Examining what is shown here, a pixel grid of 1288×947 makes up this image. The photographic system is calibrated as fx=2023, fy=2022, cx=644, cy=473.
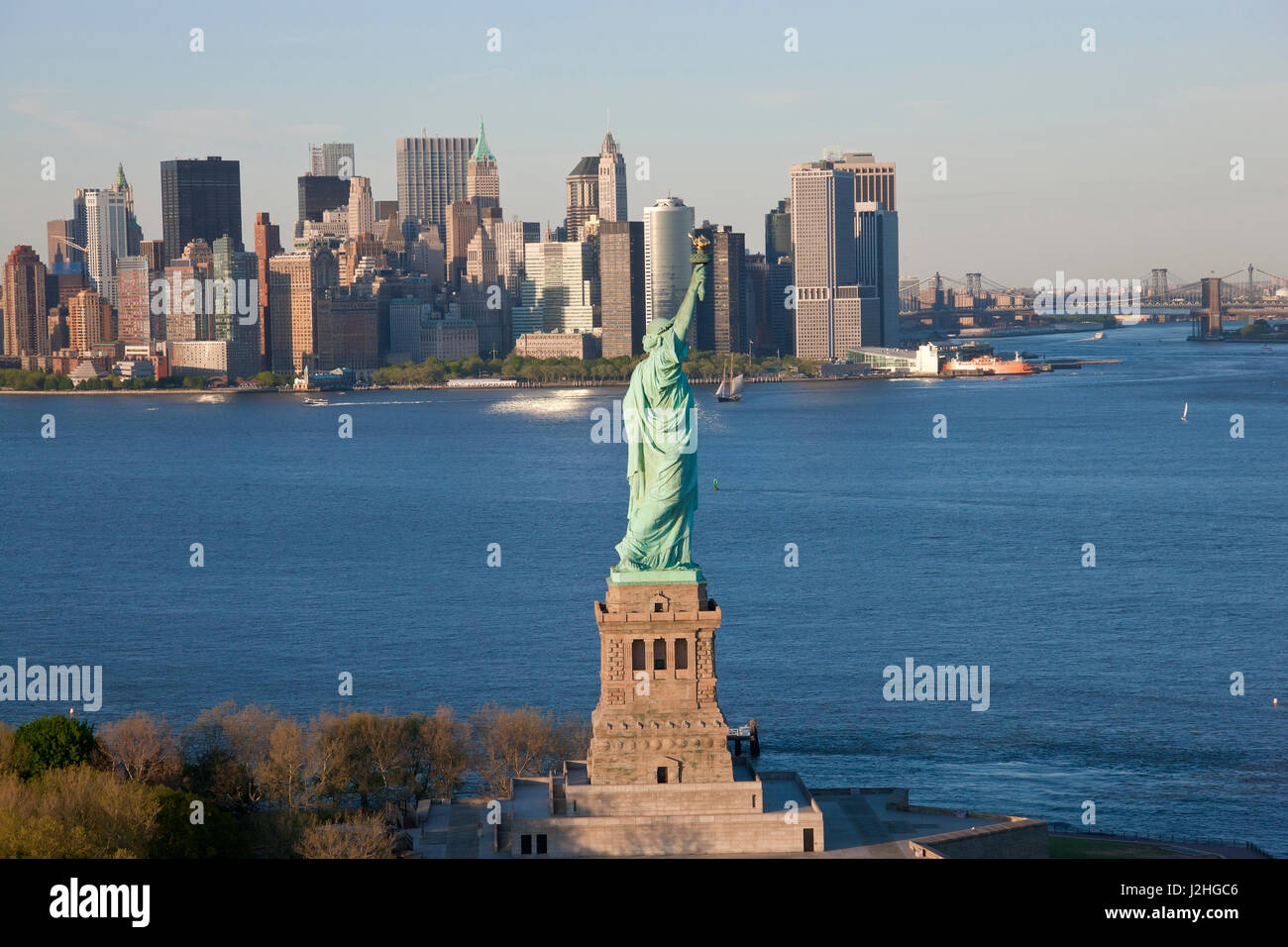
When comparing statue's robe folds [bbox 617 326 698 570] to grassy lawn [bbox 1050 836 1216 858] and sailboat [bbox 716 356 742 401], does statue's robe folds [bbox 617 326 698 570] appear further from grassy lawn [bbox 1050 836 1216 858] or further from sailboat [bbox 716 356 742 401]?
sailboat [bbox 716 356 742 401]

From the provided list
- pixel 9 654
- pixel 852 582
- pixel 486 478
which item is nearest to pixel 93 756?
pixel 9 654

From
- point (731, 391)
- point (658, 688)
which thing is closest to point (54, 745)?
point (658, 688)

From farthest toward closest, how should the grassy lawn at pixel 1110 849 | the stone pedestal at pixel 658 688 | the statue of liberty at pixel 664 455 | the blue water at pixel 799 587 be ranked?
the blue water at pixel 799 587
the grassy lawn at pixel 1110 849
the statue of liberty at pixel 664 455
the stone pedestal at pixel 658 688

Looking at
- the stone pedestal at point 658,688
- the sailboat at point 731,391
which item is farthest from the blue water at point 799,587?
the sailboat at point 731,391

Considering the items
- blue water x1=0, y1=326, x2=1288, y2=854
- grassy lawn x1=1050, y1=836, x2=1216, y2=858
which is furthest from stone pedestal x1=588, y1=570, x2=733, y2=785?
blue water x1=0, y1=326, x2=1288, y2=854

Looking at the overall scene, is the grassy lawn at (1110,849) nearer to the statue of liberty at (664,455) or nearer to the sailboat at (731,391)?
the statue of liberty at (664,455)

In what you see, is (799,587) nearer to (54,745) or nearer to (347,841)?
(54,745)
